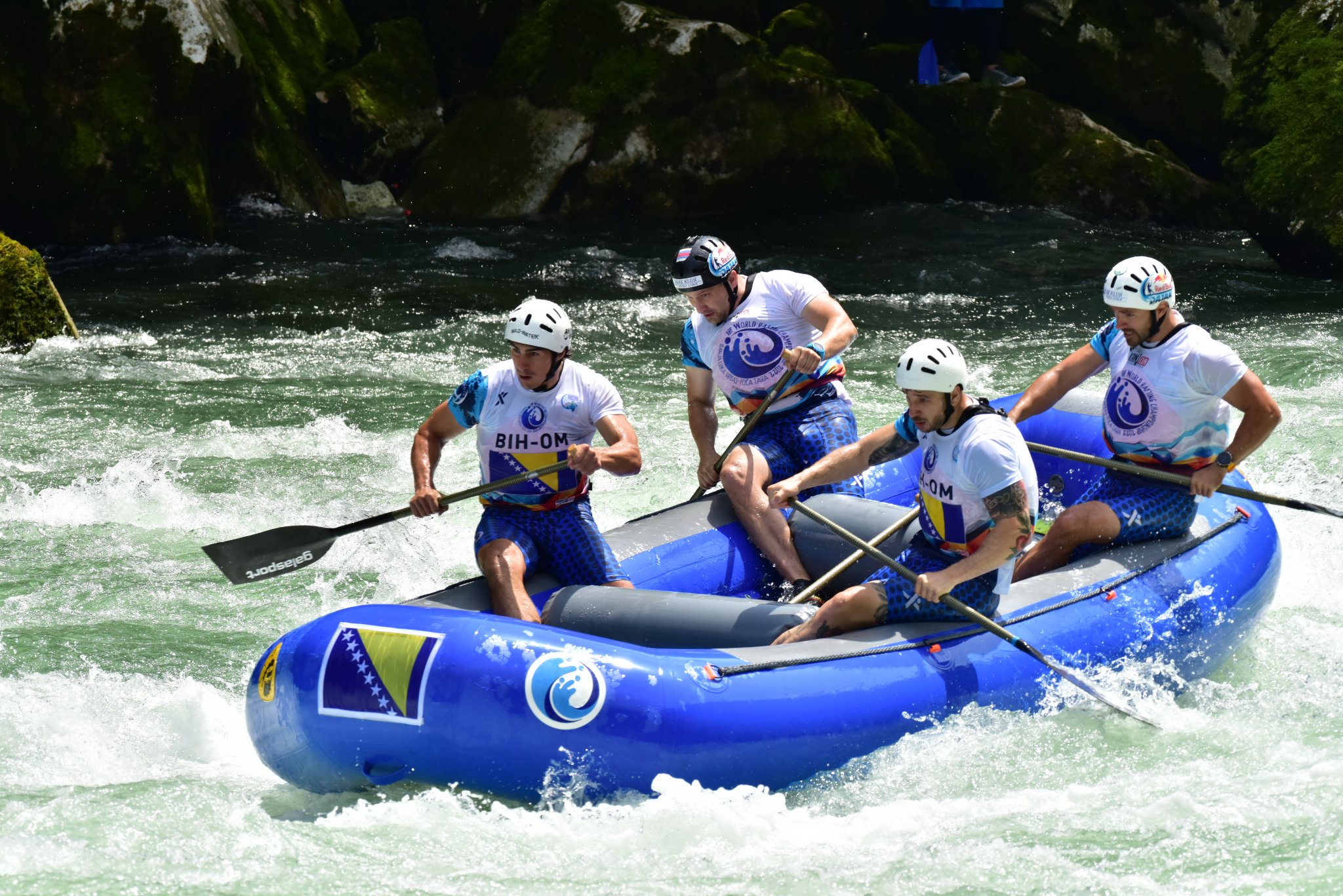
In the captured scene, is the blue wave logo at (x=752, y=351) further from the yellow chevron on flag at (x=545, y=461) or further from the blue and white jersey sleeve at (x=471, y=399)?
the blue and white jersey sleeve at (x=471, y=399)

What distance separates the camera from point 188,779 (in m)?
4.89

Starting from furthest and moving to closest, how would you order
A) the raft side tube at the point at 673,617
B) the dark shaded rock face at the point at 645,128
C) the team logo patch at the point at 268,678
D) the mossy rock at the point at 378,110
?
1. the mossy rock at the point at 378,110
2. the dark shaded rock face at the point at 645,128
3. the raft side tube at the point at 673,617
4. the team logo patch at the point at 268,678

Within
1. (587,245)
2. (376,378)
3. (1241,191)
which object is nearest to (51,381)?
(376,378)

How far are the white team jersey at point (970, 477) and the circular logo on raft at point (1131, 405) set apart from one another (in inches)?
41.9

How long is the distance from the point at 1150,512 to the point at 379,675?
3.08 m

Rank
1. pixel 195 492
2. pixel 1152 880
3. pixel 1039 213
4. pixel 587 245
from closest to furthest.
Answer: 1. pixel 1152 880
2. pixel 195 492
3. pixel 587 245
4. pixel 1039 213

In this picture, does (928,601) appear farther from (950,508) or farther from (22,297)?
(22,297)

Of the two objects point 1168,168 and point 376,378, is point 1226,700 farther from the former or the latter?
point 1168,168

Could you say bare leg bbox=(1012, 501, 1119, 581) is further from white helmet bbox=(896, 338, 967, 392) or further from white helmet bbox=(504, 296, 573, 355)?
white helmet bbox=(504, 296, 573, 355)

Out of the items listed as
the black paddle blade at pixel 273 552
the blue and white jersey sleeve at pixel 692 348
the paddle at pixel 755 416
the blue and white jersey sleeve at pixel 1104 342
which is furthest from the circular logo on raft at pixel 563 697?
the blue and white jersey sleeve at pixel 1104 342

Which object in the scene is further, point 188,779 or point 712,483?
point 712,483

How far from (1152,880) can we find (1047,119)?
43.1 feet

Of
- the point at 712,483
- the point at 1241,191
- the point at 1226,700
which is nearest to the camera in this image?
the point at 1226,700

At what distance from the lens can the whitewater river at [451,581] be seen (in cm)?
440
